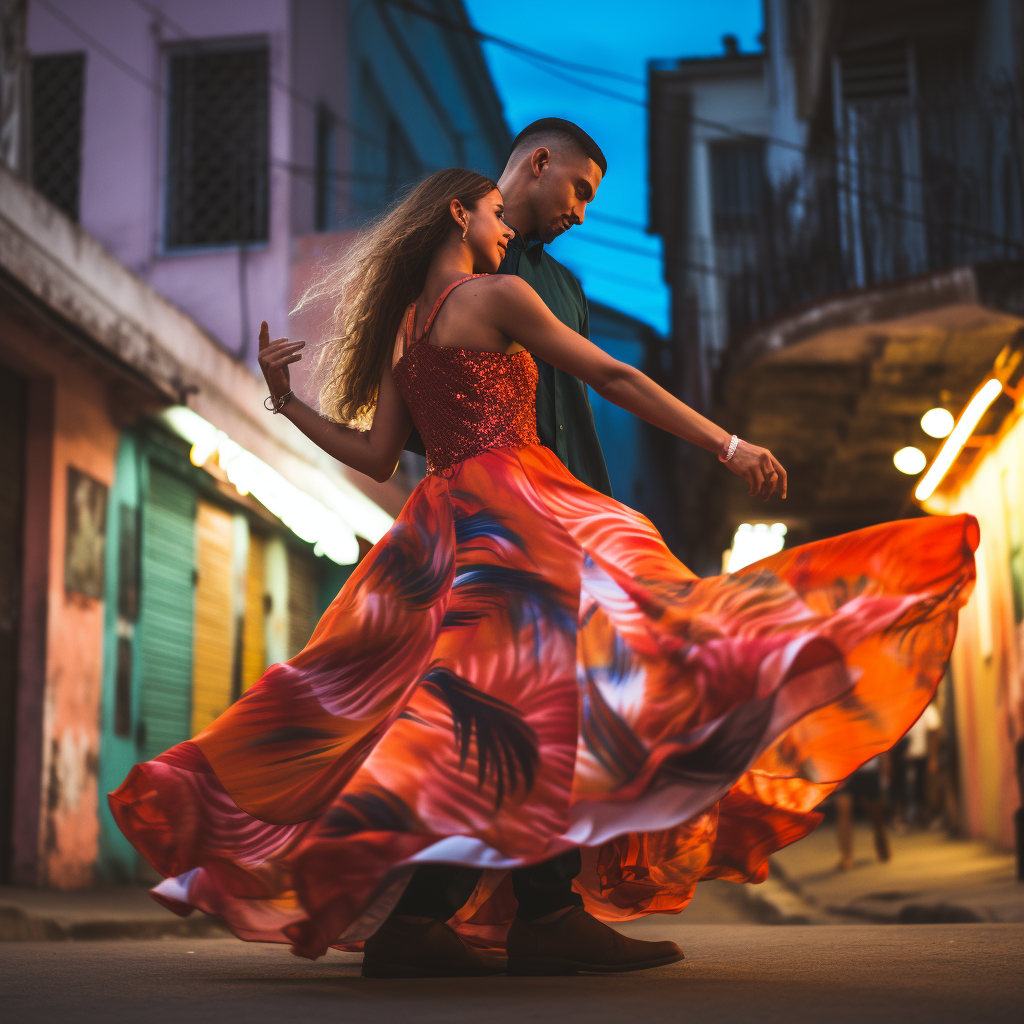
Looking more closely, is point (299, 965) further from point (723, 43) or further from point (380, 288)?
point (723, 43)

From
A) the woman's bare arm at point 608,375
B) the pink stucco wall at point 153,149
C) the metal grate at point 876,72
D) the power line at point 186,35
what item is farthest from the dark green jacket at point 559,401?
the power line at point 186,35

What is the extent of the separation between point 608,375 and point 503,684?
2.46ft

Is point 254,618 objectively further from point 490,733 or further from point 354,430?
point 490,733

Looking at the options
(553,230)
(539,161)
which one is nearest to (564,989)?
(553,230)

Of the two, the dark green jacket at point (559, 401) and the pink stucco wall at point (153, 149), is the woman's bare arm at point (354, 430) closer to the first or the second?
the dark green jacket at point (559, 401)

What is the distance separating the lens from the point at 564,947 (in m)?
2.95

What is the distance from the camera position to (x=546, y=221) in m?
3.57

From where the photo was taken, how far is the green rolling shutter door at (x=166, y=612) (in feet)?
36.0

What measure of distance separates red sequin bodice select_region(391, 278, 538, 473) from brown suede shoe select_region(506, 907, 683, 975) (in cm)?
105

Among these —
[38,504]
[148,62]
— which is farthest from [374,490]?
[38,504]

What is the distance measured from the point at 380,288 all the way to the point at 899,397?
9.73 metres

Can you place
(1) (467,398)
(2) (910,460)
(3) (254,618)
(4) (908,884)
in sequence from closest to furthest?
Answer: (1) (467,398) → (4) (908,884) → (2) (910,460) → (3) (254,618)

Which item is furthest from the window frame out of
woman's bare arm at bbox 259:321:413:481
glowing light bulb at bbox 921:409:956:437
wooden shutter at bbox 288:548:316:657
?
woman's bare arm at bbox 259:321:413:481

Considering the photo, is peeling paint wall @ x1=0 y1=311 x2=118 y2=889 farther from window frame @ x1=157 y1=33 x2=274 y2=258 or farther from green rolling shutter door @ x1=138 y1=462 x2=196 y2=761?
window frame @ x1=157 y1=33 x2=274 y2=258
